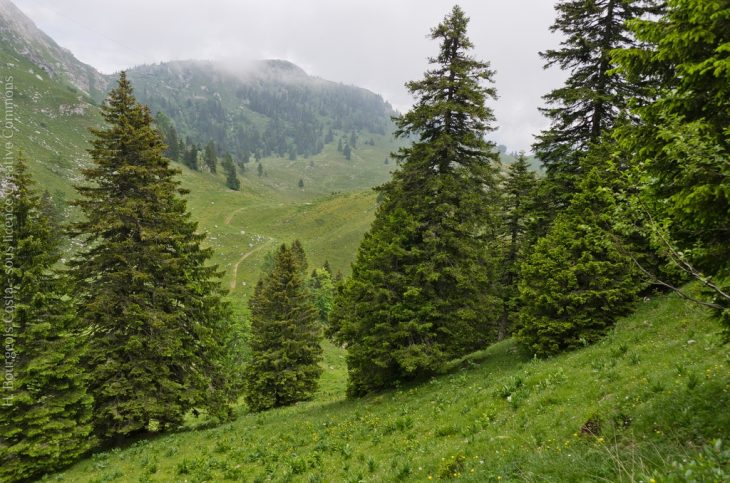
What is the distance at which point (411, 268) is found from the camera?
21422 millimetres

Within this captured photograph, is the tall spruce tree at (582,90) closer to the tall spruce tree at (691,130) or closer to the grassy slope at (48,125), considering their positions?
the tall spruce tree at (691,130)

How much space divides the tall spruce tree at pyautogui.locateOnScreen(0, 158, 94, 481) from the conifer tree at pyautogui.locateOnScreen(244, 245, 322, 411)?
1504 cm

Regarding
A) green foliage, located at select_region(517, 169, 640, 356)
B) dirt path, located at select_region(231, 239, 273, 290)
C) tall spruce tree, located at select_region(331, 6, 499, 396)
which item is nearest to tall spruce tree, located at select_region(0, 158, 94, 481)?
tall spruce tree, located at select_region(331, 6, 499, 396)

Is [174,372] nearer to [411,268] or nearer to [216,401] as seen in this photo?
[216,401]

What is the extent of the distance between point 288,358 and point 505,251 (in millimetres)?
20443

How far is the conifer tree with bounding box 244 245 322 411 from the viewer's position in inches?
1336

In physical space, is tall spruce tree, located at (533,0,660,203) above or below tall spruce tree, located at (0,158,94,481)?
above

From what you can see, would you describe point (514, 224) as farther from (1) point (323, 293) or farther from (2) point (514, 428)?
(1) point (323, 293)

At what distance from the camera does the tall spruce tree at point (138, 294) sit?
71.0 ft

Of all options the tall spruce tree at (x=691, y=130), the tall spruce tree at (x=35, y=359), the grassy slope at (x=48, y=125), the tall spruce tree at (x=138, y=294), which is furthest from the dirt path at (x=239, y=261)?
the tall spruce tree at (x=691, y=130)

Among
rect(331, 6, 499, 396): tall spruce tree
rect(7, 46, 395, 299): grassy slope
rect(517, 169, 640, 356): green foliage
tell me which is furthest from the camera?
rect(7, 46, 395, 299): grassy slope

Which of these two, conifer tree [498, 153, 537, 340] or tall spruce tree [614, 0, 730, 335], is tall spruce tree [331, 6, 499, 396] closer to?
conifer tree [498, 153, 537, 340]

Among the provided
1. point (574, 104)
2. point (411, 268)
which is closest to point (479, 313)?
point (411, 268)

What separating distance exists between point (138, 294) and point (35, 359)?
545cm
